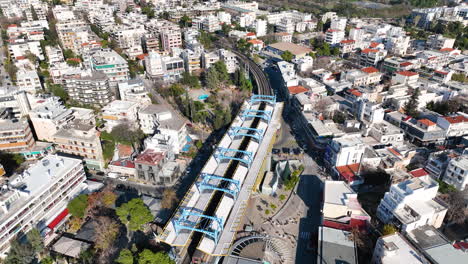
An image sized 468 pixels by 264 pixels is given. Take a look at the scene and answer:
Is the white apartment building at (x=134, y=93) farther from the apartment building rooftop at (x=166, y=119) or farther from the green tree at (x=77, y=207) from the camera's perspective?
the green tree at (x=77, y=207)

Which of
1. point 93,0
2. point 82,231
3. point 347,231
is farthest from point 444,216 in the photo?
point 93,0

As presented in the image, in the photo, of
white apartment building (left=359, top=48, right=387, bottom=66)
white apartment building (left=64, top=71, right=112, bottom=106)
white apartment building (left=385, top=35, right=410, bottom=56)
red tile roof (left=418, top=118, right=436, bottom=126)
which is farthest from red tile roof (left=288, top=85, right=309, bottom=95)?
white apartment building (left=385, top=35, right=410, bottom=56)

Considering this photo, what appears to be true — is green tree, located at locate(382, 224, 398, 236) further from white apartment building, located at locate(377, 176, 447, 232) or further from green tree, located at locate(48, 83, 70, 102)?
green tree, located at locate(48, 83, 70, 102)

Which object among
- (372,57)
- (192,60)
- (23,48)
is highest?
(23,48)

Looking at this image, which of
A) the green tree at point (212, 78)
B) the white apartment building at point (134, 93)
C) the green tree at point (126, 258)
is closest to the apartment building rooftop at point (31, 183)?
the green tree at point (126, 258)

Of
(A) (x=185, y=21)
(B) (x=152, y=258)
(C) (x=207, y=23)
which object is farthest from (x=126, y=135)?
(A) (x=185, y=21)

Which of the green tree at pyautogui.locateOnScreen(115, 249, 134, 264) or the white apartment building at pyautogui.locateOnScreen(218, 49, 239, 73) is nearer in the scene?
the green tree at pyautogui.locateOnScreen(115, 249, 134, 264)

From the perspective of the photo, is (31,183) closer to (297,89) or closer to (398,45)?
(297,89)

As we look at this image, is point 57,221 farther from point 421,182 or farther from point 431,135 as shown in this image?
point 431,135
